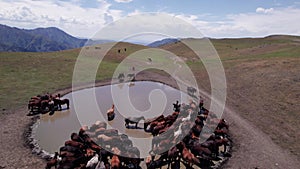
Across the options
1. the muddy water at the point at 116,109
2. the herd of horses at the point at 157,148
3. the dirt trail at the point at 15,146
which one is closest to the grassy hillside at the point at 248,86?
the dirt trail at the point at 15,146

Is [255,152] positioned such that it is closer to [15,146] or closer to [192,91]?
[192,91]

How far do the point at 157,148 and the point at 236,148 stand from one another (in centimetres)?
495

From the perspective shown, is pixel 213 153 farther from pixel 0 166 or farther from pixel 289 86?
pixel 289 86

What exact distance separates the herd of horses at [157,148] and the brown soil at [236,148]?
86 cm

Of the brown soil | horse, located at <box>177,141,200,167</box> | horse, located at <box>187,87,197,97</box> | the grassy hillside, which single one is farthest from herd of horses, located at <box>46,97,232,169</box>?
horse, located at <box>187,87,197,97</box>

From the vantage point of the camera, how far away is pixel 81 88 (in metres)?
29.2

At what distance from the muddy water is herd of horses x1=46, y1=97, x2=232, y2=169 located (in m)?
1.52

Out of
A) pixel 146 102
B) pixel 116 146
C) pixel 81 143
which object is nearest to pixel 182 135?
pixel 116 146

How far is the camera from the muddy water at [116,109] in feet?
51.6

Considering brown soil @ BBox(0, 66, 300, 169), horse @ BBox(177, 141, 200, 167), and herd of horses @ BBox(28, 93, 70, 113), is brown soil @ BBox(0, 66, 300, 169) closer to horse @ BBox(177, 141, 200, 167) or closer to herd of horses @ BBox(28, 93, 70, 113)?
herd of horses @ BBox(28, 93, 70, 113)

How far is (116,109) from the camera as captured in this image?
21.5m

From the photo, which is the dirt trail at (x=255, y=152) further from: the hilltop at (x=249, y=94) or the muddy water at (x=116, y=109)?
the muddy water at (x=116, y=109)

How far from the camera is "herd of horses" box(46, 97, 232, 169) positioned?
11367 mm

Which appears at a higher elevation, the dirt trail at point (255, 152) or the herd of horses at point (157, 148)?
the herd of horses at point (157, 148)
